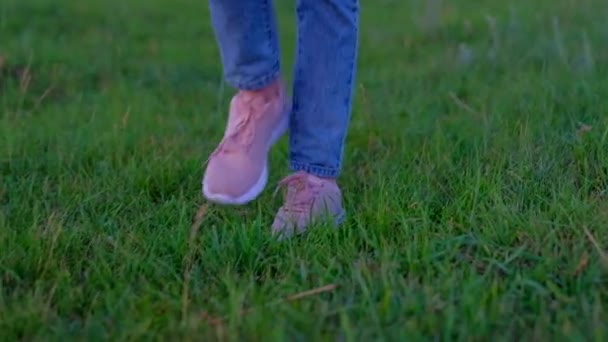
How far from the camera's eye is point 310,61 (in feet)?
7.06

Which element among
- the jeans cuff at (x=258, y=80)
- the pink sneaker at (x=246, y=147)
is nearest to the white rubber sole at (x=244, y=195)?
the pink sneaker at (x=246, y=147)

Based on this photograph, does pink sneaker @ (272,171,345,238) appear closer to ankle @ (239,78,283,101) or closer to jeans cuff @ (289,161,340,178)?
jeans cuff @ (289,161,340,178)

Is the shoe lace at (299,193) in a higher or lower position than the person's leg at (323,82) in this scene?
lower

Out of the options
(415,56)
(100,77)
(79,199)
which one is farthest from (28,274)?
(415,56)

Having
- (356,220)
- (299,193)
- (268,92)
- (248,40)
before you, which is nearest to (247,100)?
(268,92)

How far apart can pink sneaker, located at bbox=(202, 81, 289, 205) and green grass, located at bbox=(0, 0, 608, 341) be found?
0.07 meters

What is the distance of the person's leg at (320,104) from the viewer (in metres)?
2.11

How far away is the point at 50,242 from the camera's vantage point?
6.32 ft

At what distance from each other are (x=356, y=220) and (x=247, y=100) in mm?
434

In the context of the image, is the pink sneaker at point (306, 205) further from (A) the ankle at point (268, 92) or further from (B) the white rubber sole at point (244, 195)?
(A) the ankle at point (268, 92)

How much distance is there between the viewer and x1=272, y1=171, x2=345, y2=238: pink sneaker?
2.04 meters

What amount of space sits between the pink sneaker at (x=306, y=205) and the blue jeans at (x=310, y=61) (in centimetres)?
4

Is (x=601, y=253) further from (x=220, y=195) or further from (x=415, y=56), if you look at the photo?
(x=415, y=56)

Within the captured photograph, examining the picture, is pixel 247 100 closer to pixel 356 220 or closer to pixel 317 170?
pixel 317 170
